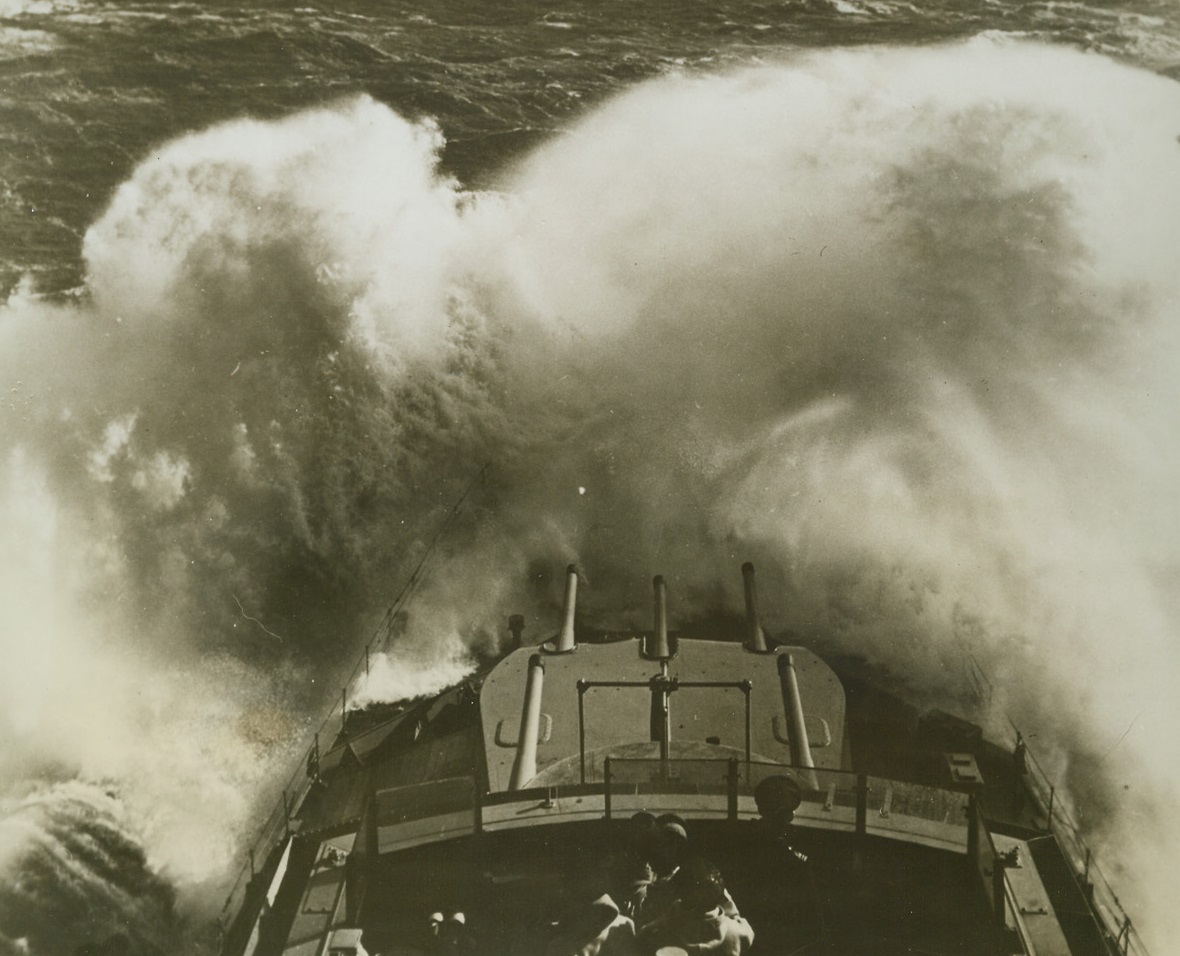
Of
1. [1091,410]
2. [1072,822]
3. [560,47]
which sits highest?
[560,47]

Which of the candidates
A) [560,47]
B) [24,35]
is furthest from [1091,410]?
[24,35]

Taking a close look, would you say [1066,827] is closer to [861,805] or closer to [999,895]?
[999,895]

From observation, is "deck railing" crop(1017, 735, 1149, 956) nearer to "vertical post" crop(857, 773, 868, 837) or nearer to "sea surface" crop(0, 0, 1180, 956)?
"sea surface" crop(0, 0, 1180, 956)

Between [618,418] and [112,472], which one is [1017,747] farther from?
[112,472]

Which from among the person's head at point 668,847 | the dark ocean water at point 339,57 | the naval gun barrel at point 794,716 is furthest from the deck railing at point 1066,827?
the dark ocean water at point 339,57

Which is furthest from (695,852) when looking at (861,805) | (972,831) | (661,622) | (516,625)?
(516,625)
